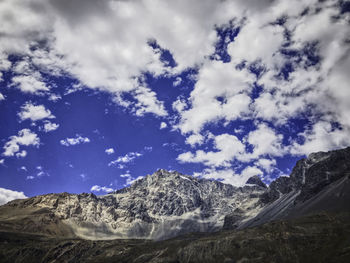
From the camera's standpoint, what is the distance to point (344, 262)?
641ft
